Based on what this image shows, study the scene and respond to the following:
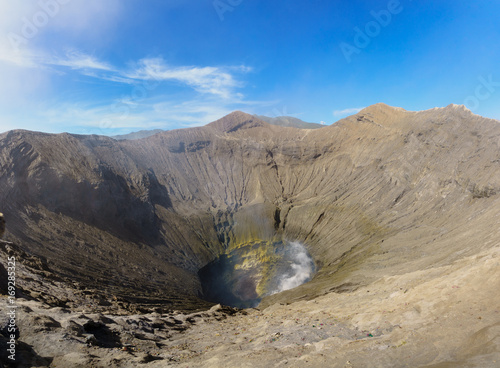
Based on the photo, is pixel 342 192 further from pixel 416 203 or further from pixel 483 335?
pixel 483 335

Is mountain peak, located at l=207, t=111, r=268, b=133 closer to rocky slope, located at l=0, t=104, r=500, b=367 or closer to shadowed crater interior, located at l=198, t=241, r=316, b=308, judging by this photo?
rocky slope, located at l=0, t=104, r=500, b=367

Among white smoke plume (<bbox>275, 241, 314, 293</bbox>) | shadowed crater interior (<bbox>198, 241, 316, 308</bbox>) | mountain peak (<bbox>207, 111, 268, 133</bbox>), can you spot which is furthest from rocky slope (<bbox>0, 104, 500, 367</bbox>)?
mountain peak (<bbox>207, 111, 268, 133</bbox>)

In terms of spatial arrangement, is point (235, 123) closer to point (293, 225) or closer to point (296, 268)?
point (293, 225)

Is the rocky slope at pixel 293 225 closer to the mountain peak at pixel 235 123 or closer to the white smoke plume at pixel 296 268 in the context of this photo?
the white smoke plume at pixel 296 268

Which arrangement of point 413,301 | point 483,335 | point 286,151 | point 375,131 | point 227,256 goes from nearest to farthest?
point 483,335 → point 413,301 → point 227,256 → point 375,131 → point 286,151

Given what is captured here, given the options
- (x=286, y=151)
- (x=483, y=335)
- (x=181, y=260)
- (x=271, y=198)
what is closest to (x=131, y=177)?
(x=181, y=260)

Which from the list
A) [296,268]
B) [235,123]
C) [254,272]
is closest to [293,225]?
[296,268]

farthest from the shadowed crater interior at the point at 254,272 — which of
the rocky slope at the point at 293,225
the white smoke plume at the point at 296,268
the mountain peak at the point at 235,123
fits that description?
the mountain peak at the point at 235,123
